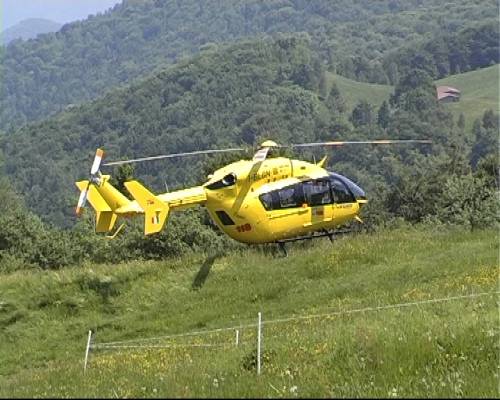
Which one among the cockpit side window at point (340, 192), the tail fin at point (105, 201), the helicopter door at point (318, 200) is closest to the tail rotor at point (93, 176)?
the tail fin at point (105, 201)

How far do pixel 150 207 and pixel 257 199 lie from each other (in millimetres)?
3916

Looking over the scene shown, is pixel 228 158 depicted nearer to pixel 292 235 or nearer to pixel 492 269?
pixel 292 235

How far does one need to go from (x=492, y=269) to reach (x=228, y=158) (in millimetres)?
43002

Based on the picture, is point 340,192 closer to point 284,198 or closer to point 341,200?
point 341,200

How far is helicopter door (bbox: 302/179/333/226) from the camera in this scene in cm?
2827

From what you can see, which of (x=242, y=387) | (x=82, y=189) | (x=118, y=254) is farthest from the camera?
(x=118, y=254)

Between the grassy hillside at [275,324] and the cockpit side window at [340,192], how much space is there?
1.71m

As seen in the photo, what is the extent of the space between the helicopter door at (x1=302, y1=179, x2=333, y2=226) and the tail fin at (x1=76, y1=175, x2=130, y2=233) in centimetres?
675

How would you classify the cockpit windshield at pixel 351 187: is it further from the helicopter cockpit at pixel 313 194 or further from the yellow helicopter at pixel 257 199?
the yellow helicopter at pixel 257 199

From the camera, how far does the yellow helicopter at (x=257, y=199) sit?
2762cm

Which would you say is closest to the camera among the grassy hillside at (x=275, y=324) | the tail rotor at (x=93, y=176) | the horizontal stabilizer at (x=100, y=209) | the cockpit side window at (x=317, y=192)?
the grassy hillside at (x=275, y=324)

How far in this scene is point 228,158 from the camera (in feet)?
207

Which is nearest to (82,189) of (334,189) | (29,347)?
(29,347)

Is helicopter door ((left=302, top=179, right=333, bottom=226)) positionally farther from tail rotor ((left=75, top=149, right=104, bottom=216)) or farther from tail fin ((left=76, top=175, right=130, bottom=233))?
tail rotor ((left=75, top=149, right=104, bottom=216))
